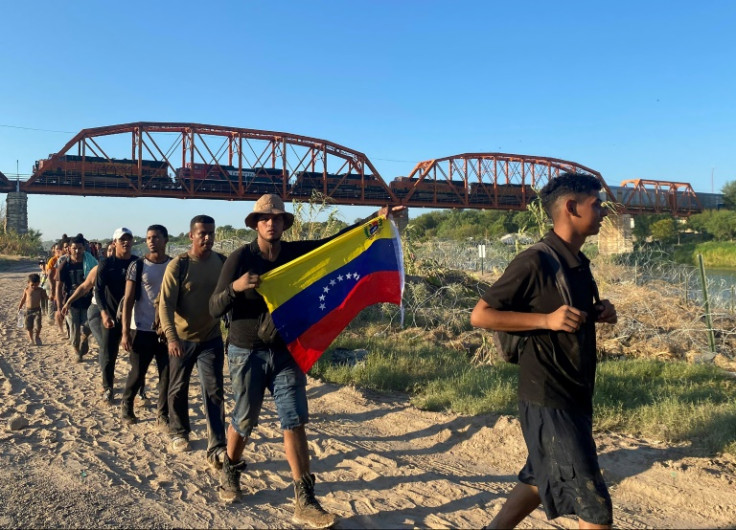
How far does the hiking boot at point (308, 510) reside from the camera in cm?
321

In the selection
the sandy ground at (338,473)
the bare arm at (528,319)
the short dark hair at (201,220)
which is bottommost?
the sandy ground at (338,473)

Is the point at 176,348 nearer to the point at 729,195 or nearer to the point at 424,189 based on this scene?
the point at 424,189

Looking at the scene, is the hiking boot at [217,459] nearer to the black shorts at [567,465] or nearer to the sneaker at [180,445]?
the sneaker at [180,445]

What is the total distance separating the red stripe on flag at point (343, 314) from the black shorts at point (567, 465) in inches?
62.9

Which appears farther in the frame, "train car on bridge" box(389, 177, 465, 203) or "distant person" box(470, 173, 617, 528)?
"train car on bridge" box(389, 177, 465, 203)

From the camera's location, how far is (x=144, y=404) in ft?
20.0

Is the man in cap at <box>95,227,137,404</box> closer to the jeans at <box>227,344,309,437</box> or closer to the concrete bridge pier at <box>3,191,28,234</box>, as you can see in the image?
the jeans at <box>227,344,309,437</box>

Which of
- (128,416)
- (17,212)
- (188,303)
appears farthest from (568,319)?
(17,212)

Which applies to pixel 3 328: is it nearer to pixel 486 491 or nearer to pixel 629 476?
pixel 486 491

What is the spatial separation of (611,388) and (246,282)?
4.42 meters

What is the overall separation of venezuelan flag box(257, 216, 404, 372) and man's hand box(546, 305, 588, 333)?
185 cm

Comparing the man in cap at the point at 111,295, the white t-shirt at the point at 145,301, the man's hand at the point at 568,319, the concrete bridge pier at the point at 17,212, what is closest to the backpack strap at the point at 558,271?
the man's hand at the point at 568,319

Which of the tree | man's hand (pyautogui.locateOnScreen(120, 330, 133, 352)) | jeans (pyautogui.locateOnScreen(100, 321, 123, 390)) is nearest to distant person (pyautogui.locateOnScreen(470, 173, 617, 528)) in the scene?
man's hand (pyautogui.locateOnScreen(120, 330, 133, 352))

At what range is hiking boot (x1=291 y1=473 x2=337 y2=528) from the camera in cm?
321
